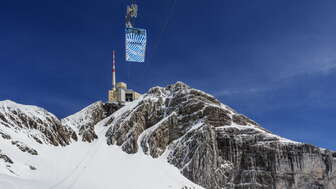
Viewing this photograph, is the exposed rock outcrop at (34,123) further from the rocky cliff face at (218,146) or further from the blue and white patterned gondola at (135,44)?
the blue and white patterned gondola at (135,44)

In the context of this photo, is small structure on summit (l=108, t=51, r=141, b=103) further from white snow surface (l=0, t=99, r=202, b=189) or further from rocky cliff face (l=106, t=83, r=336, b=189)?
white snow surface (l=0, t=99, r=202, b=189)

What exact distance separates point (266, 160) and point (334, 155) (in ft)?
60.8

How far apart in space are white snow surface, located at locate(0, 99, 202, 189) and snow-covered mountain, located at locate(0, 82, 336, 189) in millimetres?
271

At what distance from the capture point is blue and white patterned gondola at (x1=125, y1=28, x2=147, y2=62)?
54.4 metres

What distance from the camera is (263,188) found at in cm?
11306

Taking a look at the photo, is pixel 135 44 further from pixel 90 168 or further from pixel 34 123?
pixel 34 123

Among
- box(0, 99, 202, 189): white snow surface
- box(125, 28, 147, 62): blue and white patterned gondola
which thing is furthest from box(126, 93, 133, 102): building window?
box(125, 28, 147, 62): blue and white patterned gondola

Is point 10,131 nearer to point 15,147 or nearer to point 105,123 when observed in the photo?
point 15,147

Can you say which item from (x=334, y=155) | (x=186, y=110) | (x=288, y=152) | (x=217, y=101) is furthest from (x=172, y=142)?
(x=334, y=155)

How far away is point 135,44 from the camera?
181 ft

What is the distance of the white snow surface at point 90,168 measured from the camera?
8582cm

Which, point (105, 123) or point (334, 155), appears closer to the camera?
point (334, 155)

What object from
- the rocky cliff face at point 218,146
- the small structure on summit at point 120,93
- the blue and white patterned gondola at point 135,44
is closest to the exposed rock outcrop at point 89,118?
the rocky cliff face at point 218,146

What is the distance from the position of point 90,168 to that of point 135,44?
55729 millimetres
